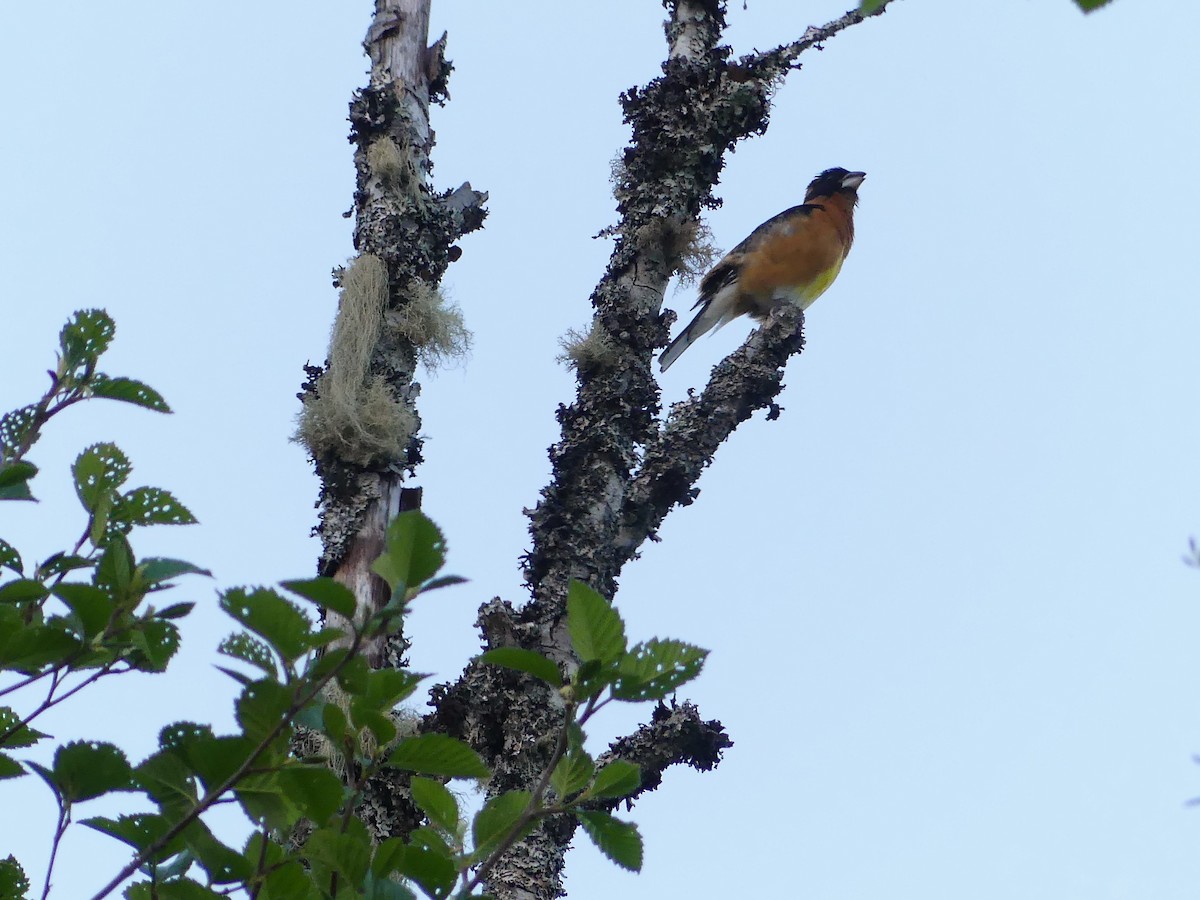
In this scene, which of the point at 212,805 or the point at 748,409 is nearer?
the point at 212,805

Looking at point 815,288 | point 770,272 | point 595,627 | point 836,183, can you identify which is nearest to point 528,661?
point 595,627

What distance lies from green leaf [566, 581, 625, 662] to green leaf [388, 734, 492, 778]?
0.25 m

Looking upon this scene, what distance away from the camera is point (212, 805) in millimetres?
1450

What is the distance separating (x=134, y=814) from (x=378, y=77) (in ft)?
9.72

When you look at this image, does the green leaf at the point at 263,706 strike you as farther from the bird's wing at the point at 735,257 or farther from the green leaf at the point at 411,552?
the bird's wing at the point at 735,257

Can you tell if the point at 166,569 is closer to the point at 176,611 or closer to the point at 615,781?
the point at 176,611

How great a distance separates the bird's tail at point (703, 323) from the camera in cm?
679

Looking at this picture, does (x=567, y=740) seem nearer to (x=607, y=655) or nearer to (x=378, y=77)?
(x=607, y=655)

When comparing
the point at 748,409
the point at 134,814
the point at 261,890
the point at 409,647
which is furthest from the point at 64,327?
the point at 748,409

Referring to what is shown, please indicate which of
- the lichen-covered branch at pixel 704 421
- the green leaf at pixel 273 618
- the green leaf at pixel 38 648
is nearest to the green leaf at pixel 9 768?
the green leaf at pixel 38 648

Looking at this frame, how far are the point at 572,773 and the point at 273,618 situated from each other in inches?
14.5

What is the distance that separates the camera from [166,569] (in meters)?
1.56

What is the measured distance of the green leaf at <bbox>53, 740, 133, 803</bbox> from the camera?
1525 millimetres

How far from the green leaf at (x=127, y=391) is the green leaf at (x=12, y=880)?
1.95ft
